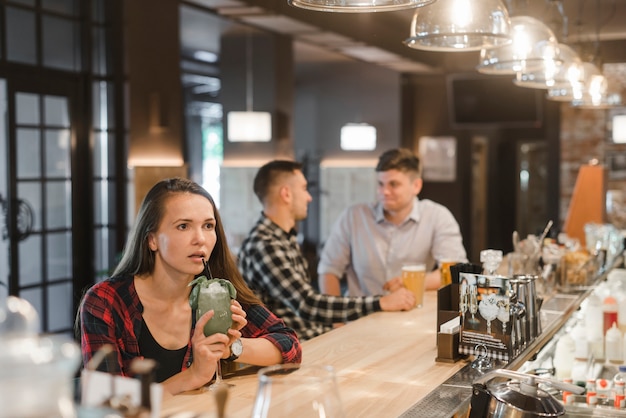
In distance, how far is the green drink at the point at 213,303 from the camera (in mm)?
2062

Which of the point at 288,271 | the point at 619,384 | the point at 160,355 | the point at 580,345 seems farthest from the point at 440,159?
the point at 160,355

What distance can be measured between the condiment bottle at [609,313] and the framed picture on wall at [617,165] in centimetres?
699

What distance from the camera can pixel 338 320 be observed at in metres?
3.58

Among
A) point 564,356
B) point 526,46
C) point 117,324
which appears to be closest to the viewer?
point 117,324

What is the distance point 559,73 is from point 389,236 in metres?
1.37

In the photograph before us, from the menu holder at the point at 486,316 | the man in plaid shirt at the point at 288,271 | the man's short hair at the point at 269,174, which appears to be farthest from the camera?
the man's short hair at the point at 269,174

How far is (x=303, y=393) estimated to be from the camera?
1.17 meters

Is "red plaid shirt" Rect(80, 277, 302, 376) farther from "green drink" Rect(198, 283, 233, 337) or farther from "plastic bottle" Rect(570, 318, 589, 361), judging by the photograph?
"plastic bottle" Rect(570, 318, 589, 361)

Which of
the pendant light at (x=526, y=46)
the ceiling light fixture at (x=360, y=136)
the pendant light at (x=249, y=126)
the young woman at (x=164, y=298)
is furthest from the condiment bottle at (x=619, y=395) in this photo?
the ceiling light fixture at (x=360, y=136)

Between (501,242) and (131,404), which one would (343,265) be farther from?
(501,242)

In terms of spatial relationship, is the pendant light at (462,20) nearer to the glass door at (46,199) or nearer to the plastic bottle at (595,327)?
the plastic bottle at (595,327)

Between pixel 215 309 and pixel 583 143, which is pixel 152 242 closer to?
pixel 215 309

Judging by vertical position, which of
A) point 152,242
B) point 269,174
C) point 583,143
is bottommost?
point 152,242

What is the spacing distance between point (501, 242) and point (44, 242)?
31.2 ft
